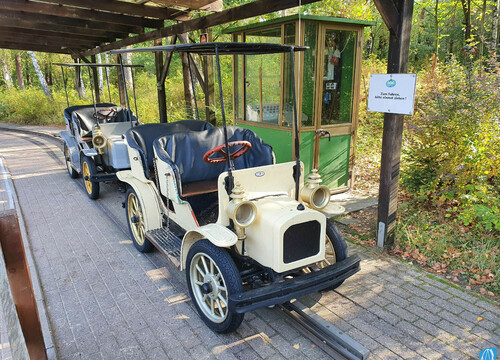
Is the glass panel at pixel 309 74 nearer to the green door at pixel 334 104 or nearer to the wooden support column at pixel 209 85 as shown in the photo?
the green door at pixel 334 104

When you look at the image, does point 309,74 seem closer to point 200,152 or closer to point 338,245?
point 200,152

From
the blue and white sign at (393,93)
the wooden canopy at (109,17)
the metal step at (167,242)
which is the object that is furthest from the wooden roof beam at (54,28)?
the blue and white sign at (393,93)

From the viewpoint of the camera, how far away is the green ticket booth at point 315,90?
18.2 ft

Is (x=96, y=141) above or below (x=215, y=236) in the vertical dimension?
above

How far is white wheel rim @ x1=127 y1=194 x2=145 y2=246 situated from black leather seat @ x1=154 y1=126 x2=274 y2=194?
27.5 inches

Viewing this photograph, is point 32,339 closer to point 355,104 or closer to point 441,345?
point 441,345

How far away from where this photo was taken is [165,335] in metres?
3.02

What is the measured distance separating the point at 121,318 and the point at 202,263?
2.73 feet

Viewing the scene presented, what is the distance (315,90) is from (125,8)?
367cm

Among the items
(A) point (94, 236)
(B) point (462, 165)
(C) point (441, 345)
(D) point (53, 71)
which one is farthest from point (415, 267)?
(D) point (53, 71)

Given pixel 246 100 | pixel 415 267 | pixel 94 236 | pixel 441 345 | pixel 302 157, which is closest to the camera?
pixel 441 345

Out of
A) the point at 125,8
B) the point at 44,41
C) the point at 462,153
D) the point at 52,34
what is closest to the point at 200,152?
→ the point at 462,153

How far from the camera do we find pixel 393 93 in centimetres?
395

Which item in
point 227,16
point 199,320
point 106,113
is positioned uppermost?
point 227,16
